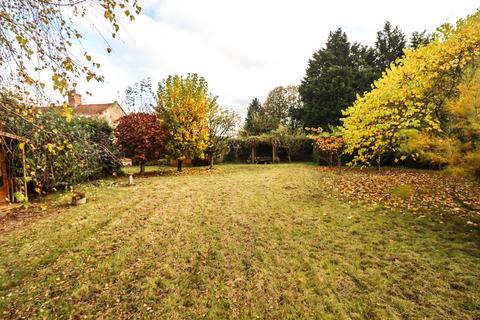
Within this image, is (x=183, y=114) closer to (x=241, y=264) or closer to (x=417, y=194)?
(x=241, y=264)

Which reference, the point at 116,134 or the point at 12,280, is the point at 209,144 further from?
the point at 12,280

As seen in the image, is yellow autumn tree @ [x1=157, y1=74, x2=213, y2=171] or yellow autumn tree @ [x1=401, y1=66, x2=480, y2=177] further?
yellow autumn tree @ [x1=157, y1=74, x2=213, y2=171]

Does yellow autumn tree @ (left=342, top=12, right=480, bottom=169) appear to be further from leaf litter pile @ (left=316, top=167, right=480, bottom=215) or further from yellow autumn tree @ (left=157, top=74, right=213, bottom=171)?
yellow autumn tree @ (left=157, top=74, right=213, bottom=171)

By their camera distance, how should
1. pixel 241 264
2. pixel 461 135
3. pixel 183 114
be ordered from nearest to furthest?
pixel 241 264
pixel 461 135
pixel 183 114

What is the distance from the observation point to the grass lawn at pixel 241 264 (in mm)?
2494

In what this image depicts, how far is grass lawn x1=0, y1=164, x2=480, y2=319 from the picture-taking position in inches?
98.2

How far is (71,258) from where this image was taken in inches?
139

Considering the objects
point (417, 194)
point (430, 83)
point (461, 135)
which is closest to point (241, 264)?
point (430, 83)

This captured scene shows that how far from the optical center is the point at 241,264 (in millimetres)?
3338

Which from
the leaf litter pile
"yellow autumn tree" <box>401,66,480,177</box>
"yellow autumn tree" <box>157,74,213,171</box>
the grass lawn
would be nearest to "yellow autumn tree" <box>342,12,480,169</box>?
"yellow autumn tree" <box>401,66,480,177</box>

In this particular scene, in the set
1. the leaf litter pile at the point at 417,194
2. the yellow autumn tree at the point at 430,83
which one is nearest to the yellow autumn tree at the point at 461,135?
the yellow autumn tree at the point at 430,83

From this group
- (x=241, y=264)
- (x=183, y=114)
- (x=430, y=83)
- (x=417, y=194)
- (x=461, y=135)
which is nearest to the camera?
(x=241, y=264)

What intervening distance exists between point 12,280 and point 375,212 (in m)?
7.31

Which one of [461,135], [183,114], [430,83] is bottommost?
[461,135]
